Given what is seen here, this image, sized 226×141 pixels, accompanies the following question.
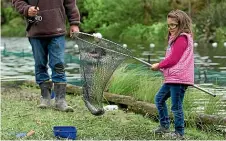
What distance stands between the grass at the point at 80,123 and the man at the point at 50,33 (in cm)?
29

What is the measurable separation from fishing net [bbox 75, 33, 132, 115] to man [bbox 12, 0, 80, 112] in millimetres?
558

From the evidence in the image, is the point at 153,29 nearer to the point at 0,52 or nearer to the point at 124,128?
the point at 0,52

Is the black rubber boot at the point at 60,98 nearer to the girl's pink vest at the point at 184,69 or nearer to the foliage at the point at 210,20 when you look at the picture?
the girl's pink vest at the point at 184,69

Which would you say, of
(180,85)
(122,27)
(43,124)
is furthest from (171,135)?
(122,27)

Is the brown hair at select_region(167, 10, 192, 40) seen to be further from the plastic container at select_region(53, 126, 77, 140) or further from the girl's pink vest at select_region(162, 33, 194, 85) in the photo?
the plastic container at select_region(53, 126, 77, 140)

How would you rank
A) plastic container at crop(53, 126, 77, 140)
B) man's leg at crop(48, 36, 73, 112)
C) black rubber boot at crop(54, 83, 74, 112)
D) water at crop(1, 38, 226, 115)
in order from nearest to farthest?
1. plastic container at crop(53, 126, 77, 140)
2. black rubber boot at crop(54, 83, 74, 112)
3. man's leg at crop(48, 36, 73, 112)
4. water at crop(1, 38, 226, 115)

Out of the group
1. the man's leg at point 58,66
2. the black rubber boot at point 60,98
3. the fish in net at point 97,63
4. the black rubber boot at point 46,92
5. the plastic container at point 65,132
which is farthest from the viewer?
the black rubber boot at point 46,92

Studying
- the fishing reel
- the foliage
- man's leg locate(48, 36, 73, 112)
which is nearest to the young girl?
man's leg locate(48, 36, 73, 112)

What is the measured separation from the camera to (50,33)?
6.31 meters

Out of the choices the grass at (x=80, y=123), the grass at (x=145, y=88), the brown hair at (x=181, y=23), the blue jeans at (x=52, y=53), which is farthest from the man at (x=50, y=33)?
the brown hair at (x=181, y=23)

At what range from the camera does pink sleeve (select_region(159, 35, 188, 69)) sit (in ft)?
15.6

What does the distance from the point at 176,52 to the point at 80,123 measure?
1306 millimetres

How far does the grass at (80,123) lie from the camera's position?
485cm

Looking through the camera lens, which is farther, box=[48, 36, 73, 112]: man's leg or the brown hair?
box=[48, 36, 73, 112]: man's leg
